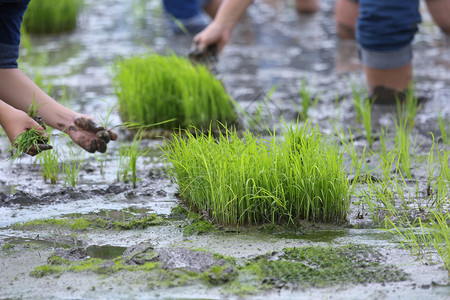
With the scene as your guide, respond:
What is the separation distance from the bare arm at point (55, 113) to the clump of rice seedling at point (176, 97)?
3.08ft

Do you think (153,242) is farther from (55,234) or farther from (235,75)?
(235,75)

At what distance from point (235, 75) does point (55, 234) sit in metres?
2.74

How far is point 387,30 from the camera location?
3.73 metres

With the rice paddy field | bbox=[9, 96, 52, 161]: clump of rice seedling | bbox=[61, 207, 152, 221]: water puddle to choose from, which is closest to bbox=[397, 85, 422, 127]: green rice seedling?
the rice paddy field

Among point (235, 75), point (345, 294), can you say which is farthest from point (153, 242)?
point (235, 75)

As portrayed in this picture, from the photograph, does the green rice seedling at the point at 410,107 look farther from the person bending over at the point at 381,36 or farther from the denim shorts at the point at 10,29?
the denim shorts at the point at 10,29

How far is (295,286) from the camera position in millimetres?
1923

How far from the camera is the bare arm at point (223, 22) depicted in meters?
3.88

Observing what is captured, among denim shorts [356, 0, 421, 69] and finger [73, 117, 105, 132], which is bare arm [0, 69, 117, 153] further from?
denim shorts [356, 0, 421, 69]

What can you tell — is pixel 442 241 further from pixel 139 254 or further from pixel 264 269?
pixel 139 254

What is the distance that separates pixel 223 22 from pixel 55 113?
59.8 inches

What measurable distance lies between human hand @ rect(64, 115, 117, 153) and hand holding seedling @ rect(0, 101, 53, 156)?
0.67 feet

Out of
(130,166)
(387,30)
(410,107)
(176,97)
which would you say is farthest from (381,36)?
(130,166)

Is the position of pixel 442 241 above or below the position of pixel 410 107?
below
